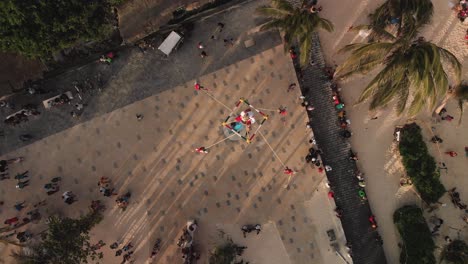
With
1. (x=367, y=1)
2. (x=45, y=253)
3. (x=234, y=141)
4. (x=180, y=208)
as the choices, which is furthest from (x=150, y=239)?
(x=367, y=1)

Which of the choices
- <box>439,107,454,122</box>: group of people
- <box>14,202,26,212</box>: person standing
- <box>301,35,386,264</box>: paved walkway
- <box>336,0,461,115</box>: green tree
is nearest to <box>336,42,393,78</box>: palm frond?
<box>336,0,461,115</box>: green tree

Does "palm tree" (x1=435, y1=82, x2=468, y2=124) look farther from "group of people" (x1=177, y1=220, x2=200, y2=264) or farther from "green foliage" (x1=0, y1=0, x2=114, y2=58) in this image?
"green foliage" (x1=0, y1=0, x2=114, y2=58)

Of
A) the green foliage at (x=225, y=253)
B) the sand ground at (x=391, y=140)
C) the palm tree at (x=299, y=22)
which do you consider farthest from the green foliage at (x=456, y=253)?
the palm tree at (x=299, y=22)

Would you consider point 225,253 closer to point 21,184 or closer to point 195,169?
point 195,169

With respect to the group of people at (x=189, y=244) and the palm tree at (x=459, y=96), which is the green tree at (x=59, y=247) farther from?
the palm tree at (x=459, y=96)

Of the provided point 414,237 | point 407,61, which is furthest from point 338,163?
point 407,61

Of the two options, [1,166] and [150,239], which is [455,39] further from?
[1,166]
